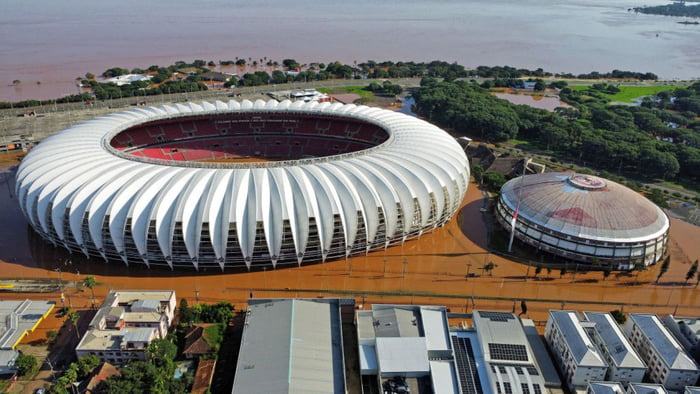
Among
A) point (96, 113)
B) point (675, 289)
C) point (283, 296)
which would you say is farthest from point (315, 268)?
point (96, 113)

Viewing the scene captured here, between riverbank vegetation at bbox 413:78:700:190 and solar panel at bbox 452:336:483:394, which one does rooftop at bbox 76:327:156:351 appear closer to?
solar panel at bbox 452:336:483:394

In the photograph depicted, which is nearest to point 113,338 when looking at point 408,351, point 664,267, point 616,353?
point 408,351

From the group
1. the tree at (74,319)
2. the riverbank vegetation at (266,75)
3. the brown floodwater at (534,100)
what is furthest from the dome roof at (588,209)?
the riverbank vegetation at (266,75)

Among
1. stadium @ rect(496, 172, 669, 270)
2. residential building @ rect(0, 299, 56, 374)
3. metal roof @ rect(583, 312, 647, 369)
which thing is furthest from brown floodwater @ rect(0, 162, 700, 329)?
metal roof @ rect(583, 312, 647, 369)

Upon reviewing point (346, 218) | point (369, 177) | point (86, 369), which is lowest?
point (86, 369)

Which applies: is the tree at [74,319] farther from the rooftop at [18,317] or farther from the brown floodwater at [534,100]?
the brown floodwater at [534,100]

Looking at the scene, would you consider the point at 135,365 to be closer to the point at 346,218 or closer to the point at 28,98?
the point at 346,218
